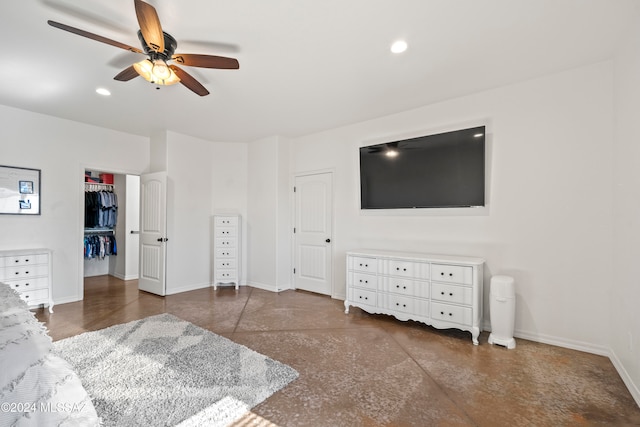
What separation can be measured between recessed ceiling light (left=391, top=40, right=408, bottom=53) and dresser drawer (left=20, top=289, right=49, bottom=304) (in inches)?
196

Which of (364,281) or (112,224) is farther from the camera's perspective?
(112,224)

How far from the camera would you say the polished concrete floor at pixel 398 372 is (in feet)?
5.90

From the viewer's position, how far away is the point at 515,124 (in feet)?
9.86

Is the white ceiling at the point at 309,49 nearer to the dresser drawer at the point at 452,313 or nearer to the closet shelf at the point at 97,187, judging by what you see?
the dresser drawer at the point at 452,313

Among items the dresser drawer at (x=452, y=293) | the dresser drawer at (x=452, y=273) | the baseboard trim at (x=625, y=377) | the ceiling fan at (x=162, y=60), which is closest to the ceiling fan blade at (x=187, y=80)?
the ceiling fan at (x=162, y=60)

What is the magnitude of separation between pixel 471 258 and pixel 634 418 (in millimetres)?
1573

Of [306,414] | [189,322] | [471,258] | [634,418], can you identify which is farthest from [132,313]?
[634,418]

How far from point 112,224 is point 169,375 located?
4.89 m

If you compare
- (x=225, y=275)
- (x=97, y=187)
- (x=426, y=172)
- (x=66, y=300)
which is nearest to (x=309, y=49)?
(x=426, y=172)

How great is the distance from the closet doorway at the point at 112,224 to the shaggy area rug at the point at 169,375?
10.7 ft

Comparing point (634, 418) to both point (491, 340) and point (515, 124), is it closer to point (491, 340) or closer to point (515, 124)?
point (491, 340)

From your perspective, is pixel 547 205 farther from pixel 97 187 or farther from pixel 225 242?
pixel 97 187

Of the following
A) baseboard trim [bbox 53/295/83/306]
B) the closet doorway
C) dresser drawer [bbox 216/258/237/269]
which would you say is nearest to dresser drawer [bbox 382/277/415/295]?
dresser drawer [bbox 216/258/237/269]

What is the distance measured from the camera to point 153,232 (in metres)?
4.66
